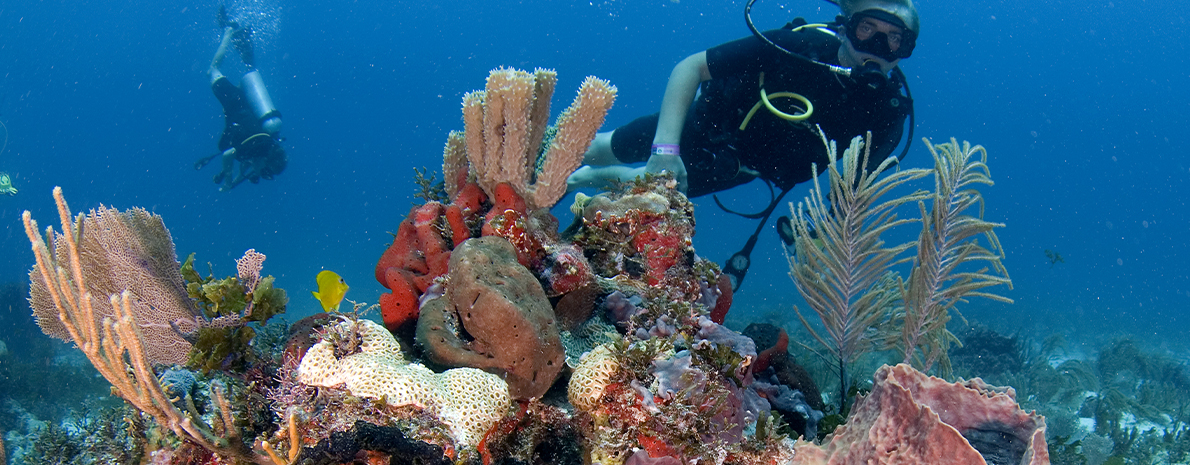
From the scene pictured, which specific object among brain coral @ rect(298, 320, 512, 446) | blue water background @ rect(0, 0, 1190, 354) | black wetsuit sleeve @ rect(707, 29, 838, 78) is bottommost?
brain coral @ rect(298, 320, 512, 446)

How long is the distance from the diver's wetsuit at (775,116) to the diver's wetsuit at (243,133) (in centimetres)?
1701

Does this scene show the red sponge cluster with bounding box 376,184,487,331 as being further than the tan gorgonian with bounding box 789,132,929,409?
No

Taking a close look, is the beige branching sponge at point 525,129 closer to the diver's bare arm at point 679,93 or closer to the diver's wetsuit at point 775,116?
the diver's bare arm at point 679,93

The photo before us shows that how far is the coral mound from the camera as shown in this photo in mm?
1899

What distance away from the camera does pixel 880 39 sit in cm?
539

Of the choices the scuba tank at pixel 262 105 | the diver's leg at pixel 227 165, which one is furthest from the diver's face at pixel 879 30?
the diver's leg at pixel 227 165

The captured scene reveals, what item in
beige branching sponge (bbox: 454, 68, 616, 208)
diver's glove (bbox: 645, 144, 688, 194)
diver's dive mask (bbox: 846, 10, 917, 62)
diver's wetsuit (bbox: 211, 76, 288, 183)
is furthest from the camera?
diver's wetsuit (bbox: 211, 76, 288, 183)

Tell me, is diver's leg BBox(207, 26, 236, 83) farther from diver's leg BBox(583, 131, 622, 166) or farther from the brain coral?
the brain coral

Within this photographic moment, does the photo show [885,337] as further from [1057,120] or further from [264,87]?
[1057,120]

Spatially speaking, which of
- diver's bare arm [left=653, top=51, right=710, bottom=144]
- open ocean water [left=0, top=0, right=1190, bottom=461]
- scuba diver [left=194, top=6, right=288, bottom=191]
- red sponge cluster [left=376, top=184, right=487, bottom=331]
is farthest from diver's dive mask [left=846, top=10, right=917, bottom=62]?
open ocean water [left=0, top=0, right=1190, bottom=461]

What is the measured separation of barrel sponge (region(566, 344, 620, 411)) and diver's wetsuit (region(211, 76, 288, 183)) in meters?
19.1

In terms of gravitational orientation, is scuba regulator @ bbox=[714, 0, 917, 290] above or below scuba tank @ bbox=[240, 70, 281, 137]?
below

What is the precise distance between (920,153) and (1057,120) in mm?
46513

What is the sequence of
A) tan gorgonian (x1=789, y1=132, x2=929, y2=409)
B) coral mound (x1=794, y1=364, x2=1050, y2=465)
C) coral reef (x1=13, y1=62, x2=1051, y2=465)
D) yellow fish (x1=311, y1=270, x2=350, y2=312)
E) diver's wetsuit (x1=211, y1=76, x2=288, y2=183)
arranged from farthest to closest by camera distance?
diver's wetsuit (x1=211, y1=76, x2=288, y2=183) → tan gorgonian (x1=789, y1=132, x2=929, y2=409) → yellow fish (x1=311, y1=270, x2=350, y2=312) → coral reef (x1=13, y1=62, x2=1051, y2=465) → coral mound (x1=794, y1=364, x2=1050, y2=465)
